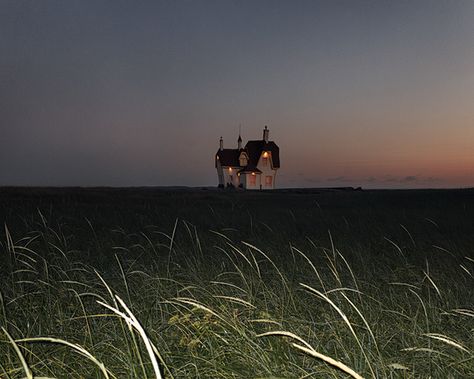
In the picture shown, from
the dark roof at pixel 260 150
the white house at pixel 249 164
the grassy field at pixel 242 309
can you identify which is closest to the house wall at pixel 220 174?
the white house at pixel 249 164

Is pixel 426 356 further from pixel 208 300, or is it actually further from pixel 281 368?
pixel 208 300

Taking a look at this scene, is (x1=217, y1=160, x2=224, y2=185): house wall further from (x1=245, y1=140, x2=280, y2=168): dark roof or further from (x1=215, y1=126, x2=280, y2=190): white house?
(x1=245, y1=140, x2=280, y2=168): dark roof

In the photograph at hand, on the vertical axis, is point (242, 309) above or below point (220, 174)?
below

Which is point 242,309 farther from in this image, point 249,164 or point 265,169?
point 265,169

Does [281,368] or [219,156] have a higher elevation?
[219,156]

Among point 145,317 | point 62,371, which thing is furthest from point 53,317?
point 62,371

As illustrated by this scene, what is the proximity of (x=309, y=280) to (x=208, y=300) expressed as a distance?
1695mm

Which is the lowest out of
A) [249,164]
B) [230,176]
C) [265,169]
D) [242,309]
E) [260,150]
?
[242,309]

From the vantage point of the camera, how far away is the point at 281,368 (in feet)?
10.3

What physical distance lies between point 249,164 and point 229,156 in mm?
1955

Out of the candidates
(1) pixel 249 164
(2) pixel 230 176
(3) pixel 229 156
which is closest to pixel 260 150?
(1) pixel 249 164

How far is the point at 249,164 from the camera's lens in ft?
152

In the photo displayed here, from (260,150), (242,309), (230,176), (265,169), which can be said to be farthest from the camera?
(230,176)

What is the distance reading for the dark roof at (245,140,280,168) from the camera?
46.3 metres
